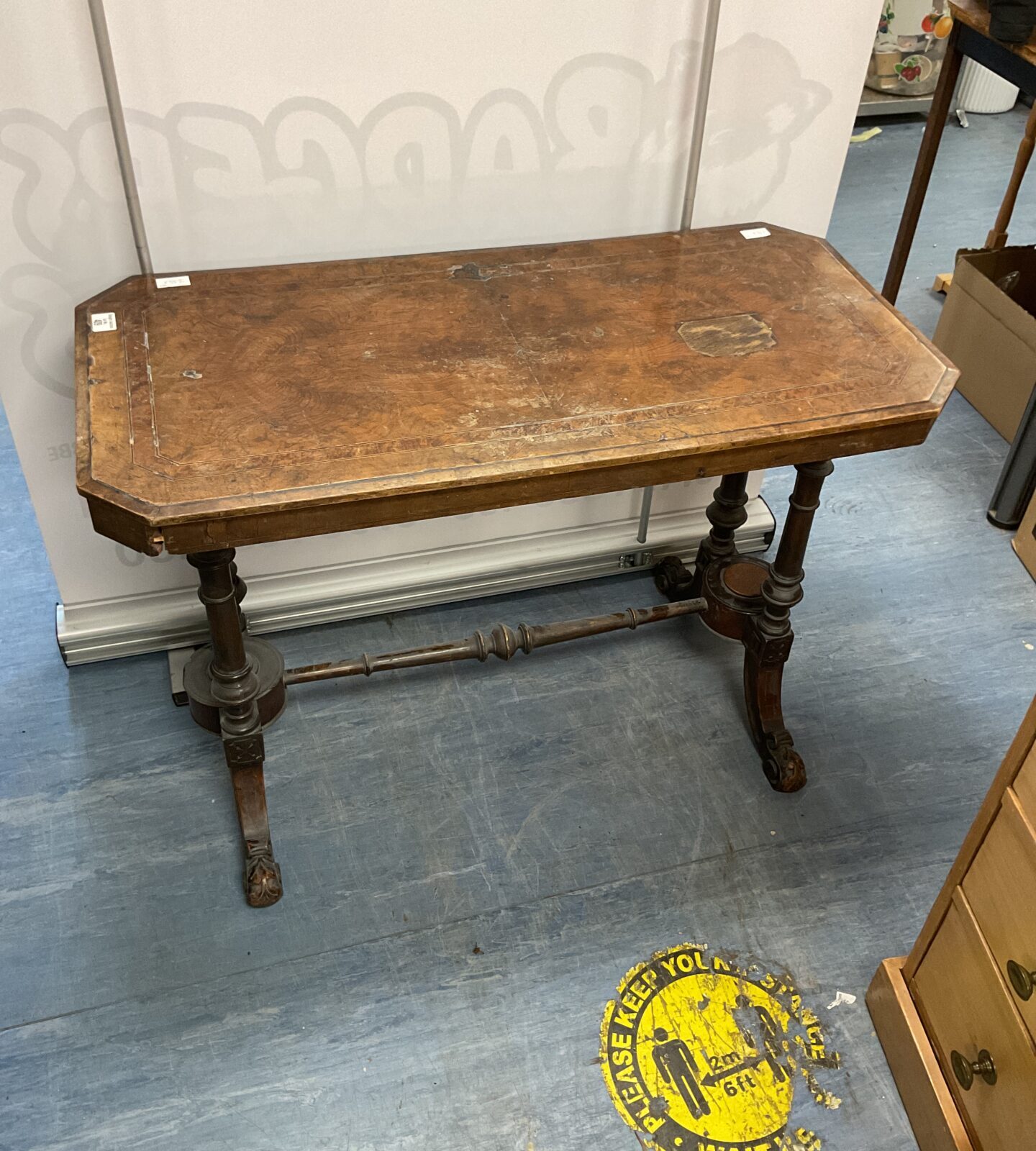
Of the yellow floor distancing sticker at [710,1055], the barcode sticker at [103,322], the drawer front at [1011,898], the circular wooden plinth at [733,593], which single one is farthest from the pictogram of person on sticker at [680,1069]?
the barcode sticker at [103,322]

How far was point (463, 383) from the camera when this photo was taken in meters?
1.81

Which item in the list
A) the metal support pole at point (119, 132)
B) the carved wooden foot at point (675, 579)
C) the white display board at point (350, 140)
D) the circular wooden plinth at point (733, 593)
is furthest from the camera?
the carved wooden foot at point (675, 579)

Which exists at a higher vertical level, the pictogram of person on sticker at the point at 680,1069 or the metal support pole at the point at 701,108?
the metal support pole at the point at 701,108

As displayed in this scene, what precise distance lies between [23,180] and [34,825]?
1.24 meters

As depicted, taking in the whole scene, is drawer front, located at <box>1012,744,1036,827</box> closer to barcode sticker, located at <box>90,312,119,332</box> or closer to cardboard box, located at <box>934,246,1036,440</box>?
barcode sticker, located at <box>90,312,119,332</box>

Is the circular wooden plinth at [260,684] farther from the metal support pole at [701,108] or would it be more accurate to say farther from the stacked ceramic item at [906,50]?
the stacked ceramic item at [906,50]

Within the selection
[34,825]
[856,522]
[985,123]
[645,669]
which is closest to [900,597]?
[856,522]

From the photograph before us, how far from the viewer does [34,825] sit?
7.22 ft

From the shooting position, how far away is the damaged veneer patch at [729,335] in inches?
75.7

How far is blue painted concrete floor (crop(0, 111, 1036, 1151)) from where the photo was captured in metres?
1.83

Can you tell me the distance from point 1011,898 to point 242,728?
1350 mm

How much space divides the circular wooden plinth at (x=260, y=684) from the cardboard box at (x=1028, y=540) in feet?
6.45

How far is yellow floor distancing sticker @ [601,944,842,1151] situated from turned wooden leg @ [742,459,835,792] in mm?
469

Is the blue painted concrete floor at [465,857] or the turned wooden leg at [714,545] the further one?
the turned wooden leg at [714,545]
